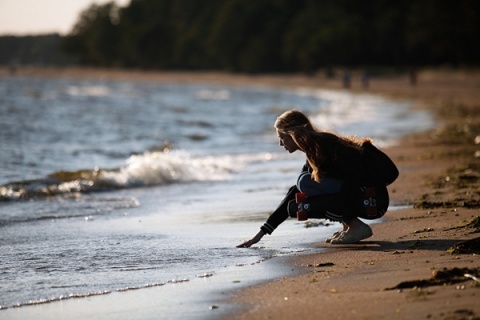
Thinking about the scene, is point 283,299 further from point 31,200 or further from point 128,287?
point 31,200

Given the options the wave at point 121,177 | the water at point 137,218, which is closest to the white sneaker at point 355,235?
the water at point 137,218

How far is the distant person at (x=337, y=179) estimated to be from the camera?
21.2 feet

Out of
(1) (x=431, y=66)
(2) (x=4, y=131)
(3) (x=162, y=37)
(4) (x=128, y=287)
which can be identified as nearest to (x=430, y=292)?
(4) (x=128, y=287)

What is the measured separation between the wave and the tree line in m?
63.2

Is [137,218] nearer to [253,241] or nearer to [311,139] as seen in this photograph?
[253,241]

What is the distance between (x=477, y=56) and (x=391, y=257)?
6994cm

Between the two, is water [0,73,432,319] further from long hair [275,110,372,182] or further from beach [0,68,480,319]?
long hair [275,110,372,182]

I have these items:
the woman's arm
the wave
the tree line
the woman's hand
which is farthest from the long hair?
the tree line

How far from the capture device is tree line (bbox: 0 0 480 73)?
75875 millimetres

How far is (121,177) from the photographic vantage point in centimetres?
1163

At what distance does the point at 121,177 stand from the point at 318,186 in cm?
547

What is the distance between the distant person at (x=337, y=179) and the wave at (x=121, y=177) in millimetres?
4538

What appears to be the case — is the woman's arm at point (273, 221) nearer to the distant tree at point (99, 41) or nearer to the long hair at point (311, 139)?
the long hair at point (311, 139)

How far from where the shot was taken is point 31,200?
10062 mm
